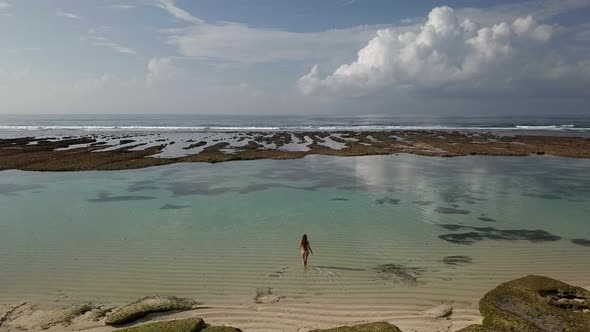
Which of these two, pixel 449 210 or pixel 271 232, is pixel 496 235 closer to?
pixel 449 210

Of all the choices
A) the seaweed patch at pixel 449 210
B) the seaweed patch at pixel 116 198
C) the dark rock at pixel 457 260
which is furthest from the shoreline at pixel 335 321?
the seaweed patch at pixel 116 198

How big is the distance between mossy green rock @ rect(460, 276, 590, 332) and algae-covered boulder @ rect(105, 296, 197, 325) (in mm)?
7018

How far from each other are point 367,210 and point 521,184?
1436 centimetres

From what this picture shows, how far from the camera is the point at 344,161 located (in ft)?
136

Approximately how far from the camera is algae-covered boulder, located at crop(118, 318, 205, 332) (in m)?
8.47

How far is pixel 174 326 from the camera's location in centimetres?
864

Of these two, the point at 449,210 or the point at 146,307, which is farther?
the point at 449,210

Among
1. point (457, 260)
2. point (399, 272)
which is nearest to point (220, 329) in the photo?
point (399, 272)

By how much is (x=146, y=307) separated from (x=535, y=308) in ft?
31.3

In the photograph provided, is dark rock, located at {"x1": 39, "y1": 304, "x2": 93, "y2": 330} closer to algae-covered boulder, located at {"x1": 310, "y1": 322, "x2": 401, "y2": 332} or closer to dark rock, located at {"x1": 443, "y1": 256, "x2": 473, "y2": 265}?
algae-covered boulder, located at {"x1": 310, "y1": 322, "x2": 401, "y2": 332}

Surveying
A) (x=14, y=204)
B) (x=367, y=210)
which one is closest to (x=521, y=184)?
(x=367, y=210)

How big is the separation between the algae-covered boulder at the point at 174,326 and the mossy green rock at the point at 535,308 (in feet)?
19.4

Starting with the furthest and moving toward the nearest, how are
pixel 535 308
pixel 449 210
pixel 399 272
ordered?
pixel 449 210 < pixel 399 272 < pixel 535 308

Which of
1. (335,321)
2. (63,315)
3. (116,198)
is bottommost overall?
(63,315)
